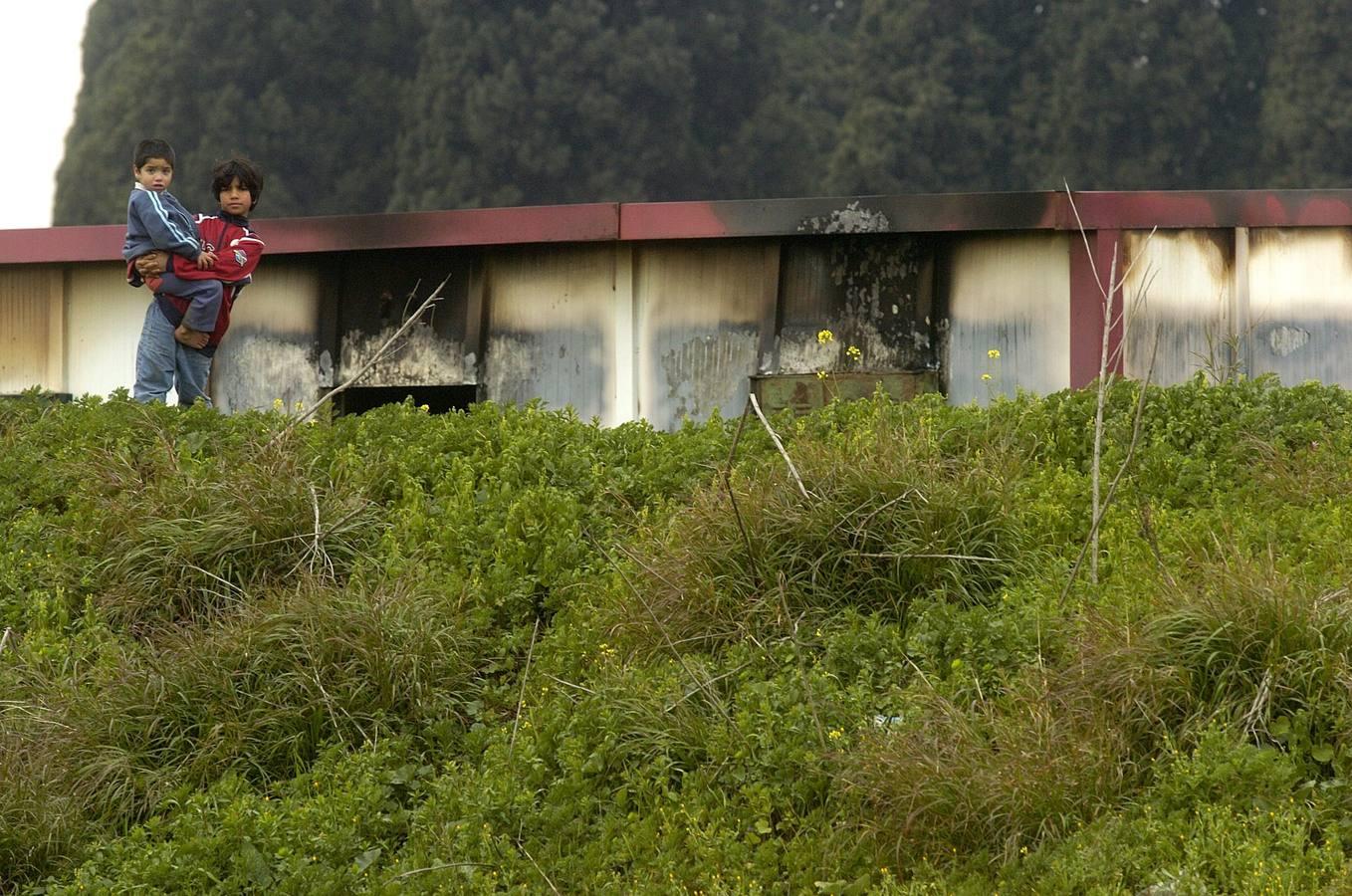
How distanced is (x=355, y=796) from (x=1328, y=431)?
15.9 feet

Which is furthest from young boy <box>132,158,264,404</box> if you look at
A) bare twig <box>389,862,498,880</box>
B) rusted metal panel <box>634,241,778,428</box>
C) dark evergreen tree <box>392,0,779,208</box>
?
dark evergreen tree <box>392,0,779,208</box>

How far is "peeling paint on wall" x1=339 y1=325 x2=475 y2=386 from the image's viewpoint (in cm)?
1102

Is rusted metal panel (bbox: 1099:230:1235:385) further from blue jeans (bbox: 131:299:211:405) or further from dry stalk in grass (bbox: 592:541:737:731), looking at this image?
blue jeans (bbox: 131:299:211:405)

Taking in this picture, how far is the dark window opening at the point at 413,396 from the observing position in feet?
36.8

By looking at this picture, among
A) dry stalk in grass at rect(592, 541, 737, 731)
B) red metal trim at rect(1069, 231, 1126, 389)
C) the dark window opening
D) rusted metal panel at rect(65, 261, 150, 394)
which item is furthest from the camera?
rusted metal panel at rect(65, 261, 150, 394)

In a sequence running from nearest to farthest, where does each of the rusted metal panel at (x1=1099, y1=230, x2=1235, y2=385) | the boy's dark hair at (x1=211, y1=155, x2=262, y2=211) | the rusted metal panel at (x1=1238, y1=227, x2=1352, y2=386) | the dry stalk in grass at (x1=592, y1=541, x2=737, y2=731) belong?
the dry stalk in grass at (x1=592, y1=541, x2=737, y2=731), the boy's dark hair at (x1=211, y1=155, x2=262, y2=211), the rusted metal panel at (x1=1099, y1=230, x2=1235, y2=385), the rusted metal panel at (x1=1238, y1=227, x2=1352, y2=386)

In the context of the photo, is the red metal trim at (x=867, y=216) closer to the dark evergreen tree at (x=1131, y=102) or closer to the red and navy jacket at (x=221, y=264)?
the red and navy jacket at (x=221, y=264)

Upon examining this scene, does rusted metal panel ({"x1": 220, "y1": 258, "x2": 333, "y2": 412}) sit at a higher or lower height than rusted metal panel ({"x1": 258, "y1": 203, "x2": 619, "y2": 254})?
lower

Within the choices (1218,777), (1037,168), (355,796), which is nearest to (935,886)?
(1218,777)

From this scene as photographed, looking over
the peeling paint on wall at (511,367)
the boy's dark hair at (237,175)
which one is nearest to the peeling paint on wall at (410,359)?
the peeling paint on wall at (511,367)

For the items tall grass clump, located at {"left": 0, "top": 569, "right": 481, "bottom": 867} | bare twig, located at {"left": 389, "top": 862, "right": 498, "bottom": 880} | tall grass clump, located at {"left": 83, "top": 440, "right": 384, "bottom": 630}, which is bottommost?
bare twig, located at {"left": 389, "top": 862, "right": 498, "bottom": 880}

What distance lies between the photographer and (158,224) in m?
9.23

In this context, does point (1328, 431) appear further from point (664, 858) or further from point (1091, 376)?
point (664, 858)

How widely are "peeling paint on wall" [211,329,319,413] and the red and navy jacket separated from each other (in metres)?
1.48
